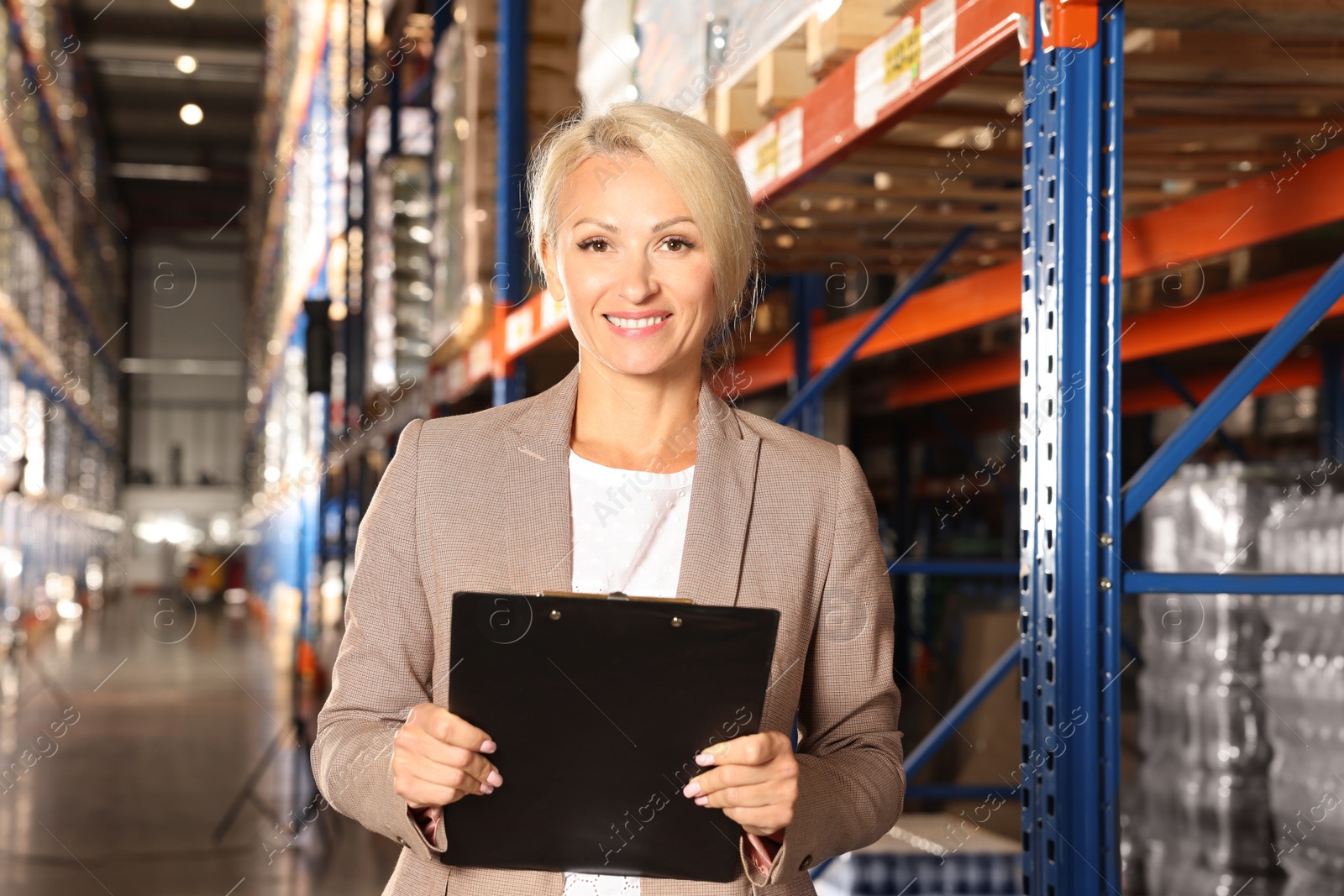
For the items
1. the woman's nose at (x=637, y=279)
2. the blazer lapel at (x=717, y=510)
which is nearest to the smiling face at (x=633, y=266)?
the woman's nose at (x=637, y=279)

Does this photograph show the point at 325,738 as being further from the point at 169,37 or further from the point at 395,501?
the point at 169,37

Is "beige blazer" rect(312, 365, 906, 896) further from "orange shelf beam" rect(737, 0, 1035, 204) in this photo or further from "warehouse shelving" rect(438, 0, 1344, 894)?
"orange shelf beam" rect(737, 0, 1035, 204)

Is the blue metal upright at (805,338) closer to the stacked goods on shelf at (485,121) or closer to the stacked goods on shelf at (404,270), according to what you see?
the stacked goods on shelf at (485,121)

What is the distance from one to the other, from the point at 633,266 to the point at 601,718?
549mm

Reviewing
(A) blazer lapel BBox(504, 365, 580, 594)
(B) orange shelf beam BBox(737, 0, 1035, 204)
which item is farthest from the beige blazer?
(B) orange shelf beam BBox(737, 0, 1035, 204)

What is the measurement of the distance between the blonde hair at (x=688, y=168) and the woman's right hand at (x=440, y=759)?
0.62 meters

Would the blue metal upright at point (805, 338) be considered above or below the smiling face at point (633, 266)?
above

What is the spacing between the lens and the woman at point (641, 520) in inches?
60.7

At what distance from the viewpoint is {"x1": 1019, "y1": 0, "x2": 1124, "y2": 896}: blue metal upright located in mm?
1914

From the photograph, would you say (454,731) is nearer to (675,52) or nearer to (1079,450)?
(1079,450)

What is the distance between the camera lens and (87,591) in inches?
1351

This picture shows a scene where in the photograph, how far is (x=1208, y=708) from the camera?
4.06 meters

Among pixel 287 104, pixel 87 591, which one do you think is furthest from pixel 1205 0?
pixel 87 591

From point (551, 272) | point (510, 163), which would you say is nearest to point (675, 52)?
point (510, 163)
